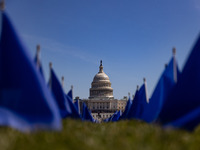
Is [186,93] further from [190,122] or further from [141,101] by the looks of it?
[141,101]

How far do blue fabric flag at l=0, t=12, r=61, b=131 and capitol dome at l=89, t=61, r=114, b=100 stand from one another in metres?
98.6

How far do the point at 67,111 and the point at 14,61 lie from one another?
6.11 m

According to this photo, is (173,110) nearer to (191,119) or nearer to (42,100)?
(191,119)

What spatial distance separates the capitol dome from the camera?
4218 inches

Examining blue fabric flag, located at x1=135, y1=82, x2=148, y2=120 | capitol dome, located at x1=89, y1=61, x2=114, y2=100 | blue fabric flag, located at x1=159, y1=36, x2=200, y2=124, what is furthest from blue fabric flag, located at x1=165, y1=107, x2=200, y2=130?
capitol dome, located at x1=89, y1=61, x2=114, y2=100

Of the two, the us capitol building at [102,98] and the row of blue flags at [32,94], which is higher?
the us capitol building at [102,98]

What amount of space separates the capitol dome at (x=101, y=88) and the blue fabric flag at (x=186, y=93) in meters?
96.9

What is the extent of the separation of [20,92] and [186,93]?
6.05m

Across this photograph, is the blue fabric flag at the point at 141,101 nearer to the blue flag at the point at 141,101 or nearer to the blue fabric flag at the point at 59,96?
the blue flag at the point at 141,101

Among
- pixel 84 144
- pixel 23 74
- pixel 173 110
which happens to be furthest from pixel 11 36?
pixel 173 110

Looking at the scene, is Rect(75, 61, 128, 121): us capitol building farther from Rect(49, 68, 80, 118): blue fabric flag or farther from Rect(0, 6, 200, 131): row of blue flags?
Rect(0, 6, 200, 131): row of blue flags

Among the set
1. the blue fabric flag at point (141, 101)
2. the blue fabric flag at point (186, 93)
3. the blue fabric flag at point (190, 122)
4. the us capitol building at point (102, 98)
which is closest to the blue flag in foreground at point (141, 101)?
the blue fabric flag at point (141, 101)

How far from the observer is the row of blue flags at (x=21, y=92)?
7.34m

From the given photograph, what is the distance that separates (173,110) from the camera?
9484mm
